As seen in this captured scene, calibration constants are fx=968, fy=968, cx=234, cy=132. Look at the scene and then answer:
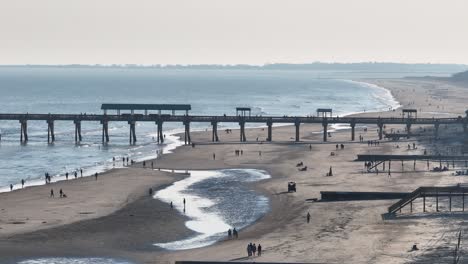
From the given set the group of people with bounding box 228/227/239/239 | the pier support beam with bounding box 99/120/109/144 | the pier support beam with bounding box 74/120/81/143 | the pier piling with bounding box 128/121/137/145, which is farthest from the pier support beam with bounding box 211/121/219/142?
the group of people with bounding box 228/227/239/239

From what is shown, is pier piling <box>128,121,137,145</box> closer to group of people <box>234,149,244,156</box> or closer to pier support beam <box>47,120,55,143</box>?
pier support beam <box>47,120,55,143</box>

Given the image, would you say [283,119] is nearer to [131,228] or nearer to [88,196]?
[88,196]

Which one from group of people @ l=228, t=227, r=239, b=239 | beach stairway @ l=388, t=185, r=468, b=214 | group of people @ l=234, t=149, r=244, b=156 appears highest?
beach stairway @ l=388, t=185, r=468, b=214

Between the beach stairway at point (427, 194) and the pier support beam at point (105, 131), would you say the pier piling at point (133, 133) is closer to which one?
the pier support beam at point (105, 131)

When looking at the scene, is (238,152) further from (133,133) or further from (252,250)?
(252,250)

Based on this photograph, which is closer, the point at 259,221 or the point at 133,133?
the point at 259,221

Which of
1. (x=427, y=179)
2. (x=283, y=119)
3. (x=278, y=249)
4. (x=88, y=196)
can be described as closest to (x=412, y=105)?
(x=283, y=119)

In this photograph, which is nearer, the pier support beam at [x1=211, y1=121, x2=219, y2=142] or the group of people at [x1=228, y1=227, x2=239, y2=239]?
the group of people at [x1=228, y1=227, x2=239, y2=239]

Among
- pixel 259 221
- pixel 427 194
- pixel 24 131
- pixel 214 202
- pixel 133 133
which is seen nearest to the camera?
pixel 259 221

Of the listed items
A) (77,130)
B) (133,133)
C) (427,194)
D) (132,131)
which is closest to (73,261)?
(427,194)
